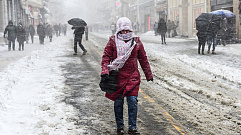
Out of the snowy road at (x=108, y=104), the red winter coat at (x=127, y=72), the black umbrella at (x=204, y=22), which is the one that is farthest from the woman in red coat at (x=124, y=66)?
the black umbrella at (x=204, y=22)

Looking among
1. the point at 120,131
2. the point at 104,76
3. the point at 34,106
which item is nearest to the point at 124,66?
the point at 104,76

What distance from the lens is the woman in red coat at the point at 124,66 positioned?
441 cm

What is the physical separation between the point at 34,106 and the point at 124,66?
245 centimetres

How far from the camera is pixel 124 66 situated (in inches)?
177

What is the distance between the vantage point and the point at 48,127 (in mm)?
4816

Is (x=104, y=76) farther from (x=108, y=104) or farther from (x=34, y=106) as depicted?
(x=34, y=106)

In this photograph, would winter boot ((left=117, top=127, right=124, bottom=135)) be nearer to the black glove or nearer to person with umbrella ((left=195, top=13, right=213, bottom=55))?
the black glove

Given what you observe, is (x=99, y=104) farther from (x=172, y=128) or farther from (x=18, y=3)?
(x=18, y=3)

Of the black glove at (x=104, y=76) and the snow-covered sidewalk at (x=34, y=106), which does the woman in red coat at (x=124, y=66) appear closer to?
the black glove at (x=104, y=76)

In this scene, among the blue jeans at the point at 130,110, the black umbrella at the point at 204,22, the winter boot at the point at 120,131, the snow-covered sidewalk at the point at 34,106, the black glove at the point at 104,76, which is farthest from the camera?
the black umbrella at the point at 204,22

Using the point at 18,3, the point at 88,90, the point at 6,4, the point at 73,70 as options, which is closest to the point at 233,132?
the point at 88,90

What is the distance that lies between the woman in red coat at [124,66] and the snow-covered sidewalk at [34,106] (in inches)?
33.0

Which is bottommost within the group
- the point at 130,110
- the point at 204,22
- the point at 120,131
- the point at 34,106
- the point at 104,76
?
the point at 120,131

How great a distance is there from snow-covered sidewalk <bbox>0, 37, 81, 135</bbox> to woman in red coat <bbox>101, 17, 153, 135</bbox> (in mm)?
837
